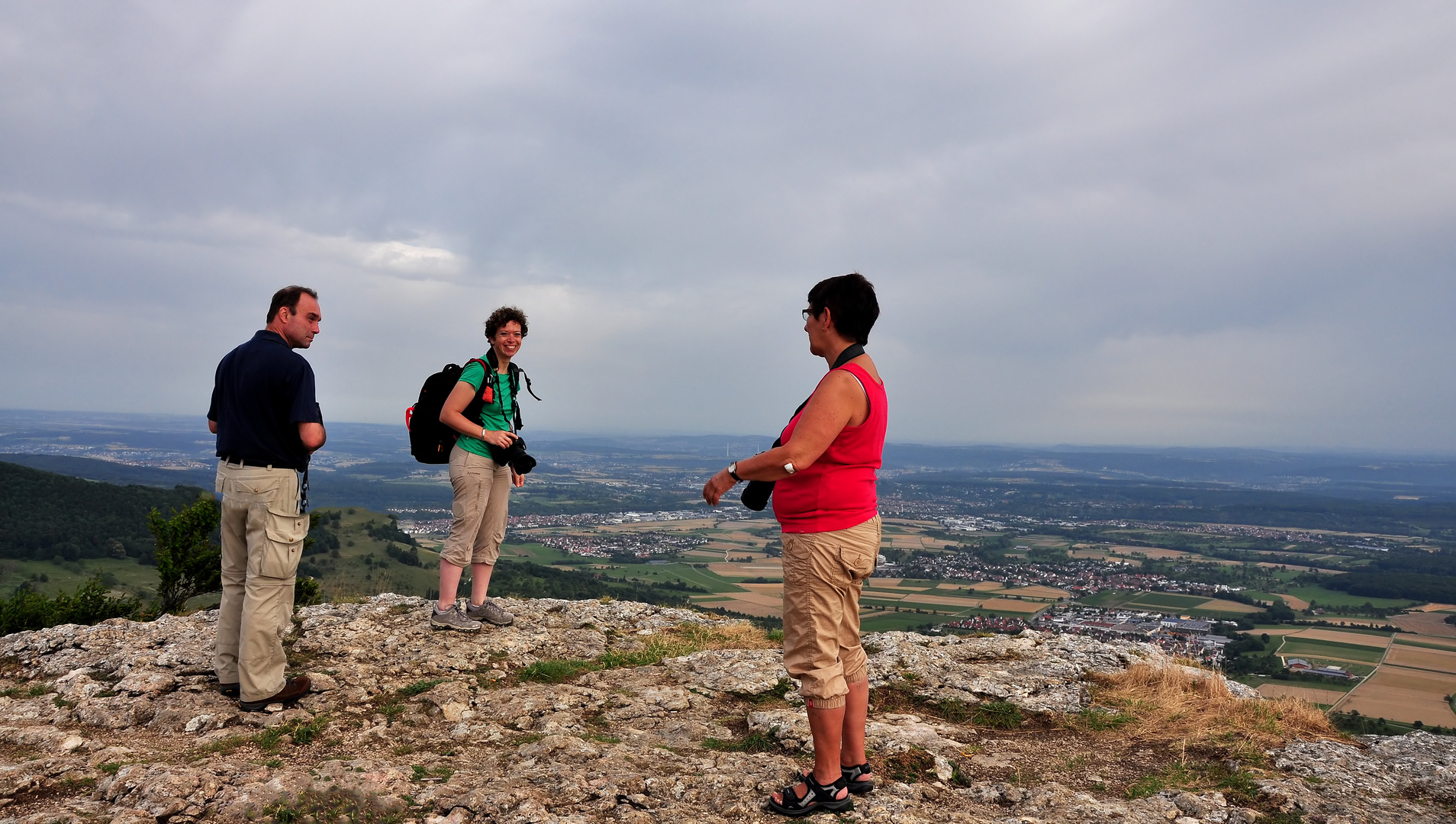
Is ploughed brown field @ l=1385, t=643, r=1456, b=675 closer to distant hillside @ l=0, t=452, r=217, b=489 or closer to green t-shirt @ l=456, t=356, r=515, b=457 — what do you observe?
green t-shirt @ l=456, t=356, r=515, b=457

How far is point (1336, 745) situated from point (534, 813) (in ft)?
19.5

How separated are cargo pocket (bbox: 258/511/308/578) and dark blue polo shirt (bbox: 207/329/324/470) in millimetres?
425

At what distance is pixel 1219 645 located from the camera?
2280cm

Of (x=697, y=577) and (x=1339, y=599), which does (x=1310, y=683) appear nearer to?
(x=697, y=577)

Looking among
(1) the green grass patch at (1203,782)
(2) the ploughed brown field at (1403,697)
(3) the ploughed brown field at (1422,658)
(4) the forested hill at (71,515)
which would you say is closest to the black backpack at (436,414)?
(1) the green grass patch at (1203,782)

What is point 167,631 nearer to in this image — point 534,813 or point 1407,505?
point 534,813

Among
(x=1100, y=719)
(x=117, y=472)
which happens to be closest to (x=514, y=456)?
(x=1100, y=719)

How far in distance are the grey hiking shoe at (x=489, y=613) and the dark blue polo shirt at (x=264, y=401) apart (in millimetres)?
3323

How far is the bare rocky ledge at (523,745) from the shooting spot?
11.6 feet

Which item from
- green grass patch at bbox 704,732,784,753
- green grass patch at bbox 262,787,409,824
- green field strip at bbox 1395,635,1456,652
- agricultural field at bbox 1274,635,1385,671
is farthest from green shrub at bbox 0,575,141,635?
green field strip at bbox 1395,635,1456,652

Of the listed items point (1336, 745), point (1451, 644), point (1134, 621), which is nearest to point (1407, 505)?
point (1451, 644)

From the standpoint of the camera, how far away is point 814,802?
3.48 meters

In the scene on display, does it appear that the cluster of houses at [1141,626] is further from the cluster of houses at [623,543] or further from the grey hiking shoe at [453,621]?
the cluster of houses at [623,543]

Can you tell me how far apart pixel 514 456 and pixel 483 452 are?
1.00ft
